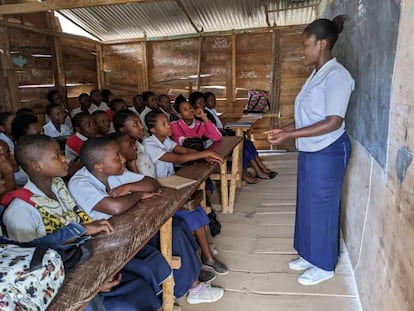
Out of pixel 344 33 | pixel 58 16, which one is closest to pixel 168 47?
pixel 58 16

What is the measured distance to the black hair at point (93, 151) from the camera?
170 cm

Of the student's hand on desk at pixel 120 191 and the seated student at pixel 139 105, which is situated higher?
the seated student at pixel 139 105

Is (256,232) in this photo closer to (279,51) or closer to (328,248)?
(328,248)

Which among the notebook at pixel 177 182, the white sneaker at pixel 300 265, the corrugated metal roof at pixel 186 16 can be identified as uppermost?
the corrugated metal roof at pixel 186 16

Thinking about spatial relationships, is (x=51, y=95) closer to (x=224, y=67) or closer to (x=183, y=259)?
(x=224, y=67)

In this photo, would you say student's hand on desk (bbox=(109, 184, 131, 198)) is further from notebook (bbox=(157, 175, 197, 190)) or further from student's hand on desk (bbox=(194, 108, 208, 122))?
student's hand on desk (bbox=(194, 108, 208, 122))

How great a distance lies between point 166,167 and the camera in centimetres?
246

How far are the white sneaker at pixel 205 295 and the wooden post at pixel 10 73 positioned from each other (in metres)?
4.52

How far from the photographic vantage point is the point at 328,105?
1.85 metres

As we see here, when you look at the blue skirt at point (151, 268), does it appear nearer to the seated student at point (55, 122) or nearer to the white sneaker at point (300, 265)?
the white sneaker at point (300, 265)

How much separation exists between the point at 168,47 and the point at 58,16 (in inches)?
83.0

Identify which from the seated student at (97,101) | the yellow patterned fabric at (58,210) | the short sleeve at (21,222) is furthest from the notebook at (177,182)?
the seated student at (97,101)

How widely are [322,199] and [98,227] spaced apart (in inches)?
52.3

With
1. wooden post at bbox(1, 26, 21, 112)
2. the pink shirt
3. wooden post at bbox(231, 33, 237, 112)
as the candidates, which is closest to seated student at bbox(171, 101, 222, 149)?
the pink shirt
